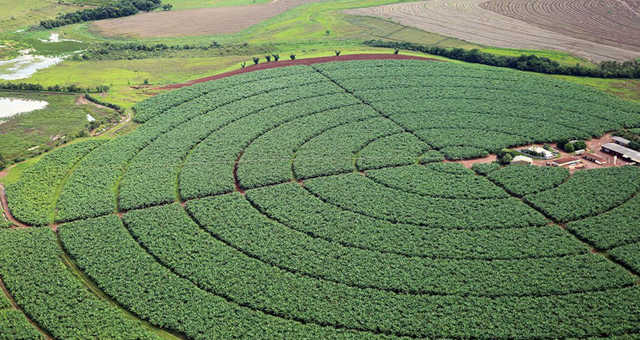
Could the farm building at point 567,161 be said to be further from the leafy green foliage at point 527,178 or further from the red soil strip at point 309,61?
the red soil strip at point 309,61

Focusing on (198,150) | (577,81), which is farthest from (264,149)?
(577,81)

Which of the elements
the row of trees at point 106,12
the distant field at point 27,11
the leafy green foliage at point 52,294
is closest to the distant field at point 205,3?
the row of trees at point 106,12

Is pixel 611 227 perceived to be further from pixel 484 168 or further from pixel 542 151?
pixel 542 151

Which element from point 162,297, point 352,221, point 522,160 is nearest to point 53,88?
point 162,297

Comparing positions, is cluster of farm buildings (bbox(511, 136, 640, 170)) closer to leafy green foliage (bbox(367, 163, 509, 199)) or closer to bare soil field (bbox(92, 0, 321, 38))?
leafy green foliage (bbox(367, 163, 509, 199))

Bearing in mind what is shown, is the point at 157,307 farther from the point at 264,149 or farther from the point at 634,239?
the point at 634,239
